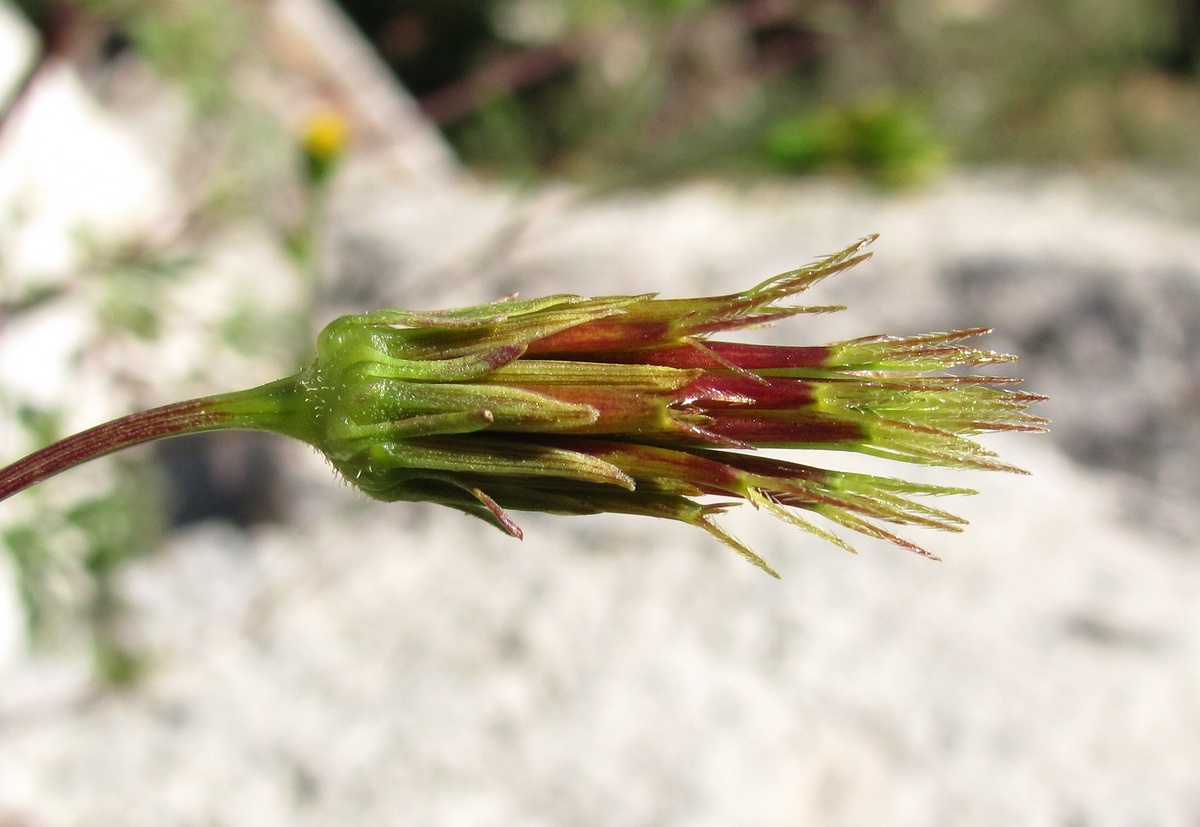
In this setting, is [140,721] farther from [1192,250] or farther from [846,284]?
[1192,250]

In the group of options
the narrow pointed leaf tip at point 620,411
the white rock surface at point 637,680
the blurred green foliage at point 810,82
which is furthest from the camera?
the blurred green foliage at point 810,82

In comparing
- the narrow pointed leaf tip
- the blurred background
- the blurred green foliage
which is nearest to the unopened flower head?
the narrow pointed leaf tip

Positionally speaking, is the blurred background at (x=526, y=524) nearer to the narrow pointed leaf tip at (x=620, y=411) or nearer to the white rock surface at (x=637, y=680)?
the white rock surface at (x=637, y=680)

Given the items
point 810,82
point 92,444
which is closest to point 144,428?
point 92,444

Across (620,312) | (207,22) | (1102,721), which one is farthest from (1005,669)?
(207,22)

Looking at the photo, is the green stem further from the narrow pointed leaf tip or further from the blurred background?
the blurred background

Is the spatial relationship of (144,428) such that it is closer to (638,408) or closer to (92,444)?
(92,444)

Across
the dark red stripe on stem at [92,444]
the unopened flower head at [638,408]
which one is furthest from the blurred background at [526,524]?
the unopened flower head at [638,408]
